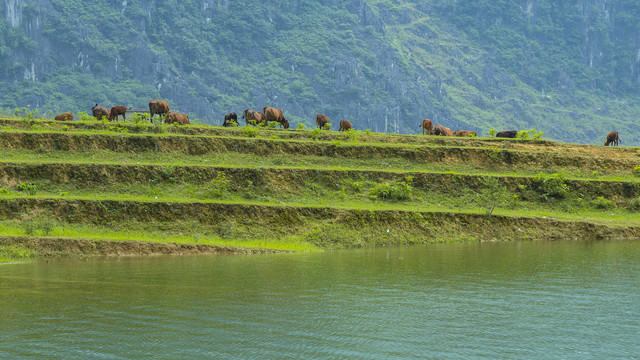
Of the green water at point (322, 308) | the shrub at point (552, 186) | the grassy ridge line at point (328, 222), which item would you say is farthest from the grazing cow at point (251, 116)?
the green water at point (322, 308)

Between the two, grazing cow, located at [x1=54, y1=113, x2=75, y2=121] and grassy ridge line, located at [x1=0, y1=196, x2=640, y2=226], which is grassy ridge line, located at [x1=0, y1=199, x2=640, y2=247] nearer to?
grassy ridge line, located at [x1=0, y1=196, x2=640, y2=226]

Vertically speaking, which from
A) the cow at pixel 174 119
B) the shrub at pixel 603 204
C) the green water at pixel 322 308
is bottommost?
the green water at pixel 322 308

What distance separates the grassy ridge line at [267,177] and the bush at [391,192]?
1.20 meters

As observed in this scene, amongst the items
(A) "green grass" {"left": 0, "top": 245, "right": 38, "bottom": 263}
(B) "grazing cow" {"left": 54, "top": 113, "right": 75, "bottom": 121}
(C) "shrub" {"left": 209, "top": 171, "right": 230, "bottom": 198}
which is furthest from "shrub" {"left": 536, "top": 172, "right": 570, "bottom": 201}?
(B) "grazing cow" {"left": 54, "top": 113, "right": 75, "bottom": 121}

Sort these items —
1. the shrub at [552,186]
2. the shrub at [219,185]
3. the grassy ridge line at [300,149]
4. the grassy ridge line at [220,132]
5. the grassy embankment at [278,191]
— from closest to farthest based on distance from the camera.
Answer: the grassy embankment at [278,191]
the shrub at [219,185]
the grassy ridge line at [300,149]
the shrub at [552,186]
the grassy ridge line at [220,132]

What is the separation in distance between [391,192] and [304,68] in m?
143

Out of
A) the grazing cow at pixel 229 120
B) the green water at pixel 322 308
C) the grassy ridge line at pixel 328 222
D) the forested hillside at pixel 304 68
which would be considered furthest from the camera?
the forested hillside at pixel 304 68

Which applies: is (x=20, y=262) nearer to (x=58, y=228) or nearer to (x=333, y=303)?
(x=58, y=228)

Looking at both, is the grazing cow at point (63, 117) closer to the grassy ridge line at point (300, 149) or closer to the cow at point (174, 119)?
the cow at point (174, 119)

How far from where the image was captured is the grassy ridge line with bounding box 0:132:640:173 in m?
31.0

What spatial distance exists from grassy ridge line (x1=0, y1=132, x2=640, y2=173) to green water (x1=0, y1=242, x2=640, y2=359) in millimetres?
12019

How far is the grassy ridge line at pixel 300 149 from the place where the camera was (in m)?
31.0

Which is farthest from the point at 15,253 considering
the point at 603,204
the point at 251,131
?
the point at 603,204

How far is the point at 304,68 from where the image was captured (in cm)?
16975
